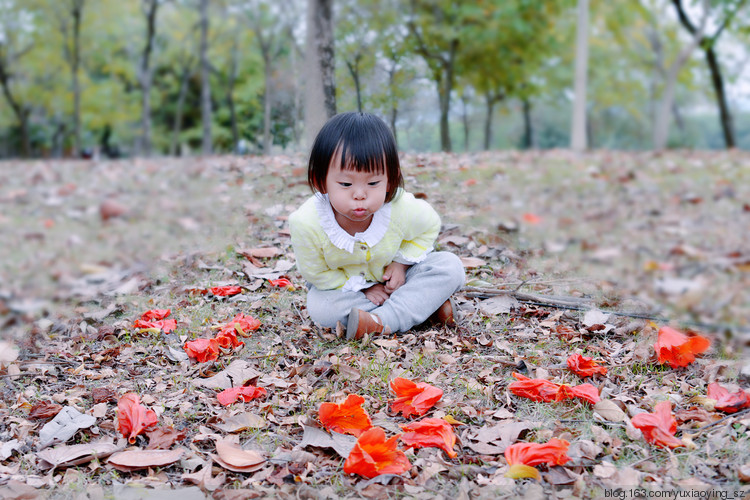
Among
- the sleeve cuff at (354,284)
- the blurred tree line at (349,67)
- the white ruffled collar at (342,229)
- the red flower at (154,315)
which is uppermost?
the blurred tree line at (349,67)

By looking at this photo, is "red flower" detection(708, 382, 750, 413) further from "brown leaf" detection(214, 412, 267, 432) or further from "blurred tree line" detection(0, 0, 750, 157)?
"blurred tree line" detection(0, 0, 750, 157)

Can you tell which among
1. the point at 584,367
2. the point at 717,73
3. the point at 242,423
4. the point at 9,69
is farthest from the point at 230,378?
the point at 9,69

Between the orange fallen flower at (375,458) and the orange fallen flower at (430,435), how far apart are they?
0.09 meters

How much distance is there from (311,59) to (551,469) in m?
4.07

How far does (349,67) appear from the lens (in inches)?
201

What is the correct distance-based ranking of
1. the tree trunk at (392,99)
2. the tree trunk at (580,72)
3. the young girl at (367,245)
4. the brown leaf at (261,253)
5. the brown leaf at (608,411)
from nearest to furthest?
1. the brown leaf at (608,411)
2. the young girl at (367,245)
3. the brown leaf at (261,253)
4. the tree trunk at (392,99)
5. the tree trunk at (580,72)

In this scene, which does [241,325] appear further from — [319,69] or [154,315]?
[319,69]

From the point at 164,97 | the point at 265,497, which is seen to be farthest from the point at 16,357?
the point at 164,97

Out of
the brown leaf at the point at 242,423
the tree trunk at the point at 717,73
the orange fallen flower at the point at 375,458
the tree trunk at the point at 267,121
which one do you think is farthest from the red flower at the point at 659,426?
the tree trunk at the point at 717,73

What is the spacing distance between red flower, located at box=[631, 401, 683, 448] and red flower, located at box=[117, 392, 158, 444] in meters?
1.44

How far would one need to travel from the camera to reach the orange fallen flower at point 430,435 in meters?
1.61

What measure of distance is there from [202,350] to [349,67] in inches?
138

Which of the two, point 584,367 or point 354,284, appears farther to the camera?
point 354,284

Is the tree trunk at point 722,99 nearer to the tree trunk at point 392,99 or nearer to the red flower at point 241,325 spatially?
the tree trunk at point 392,99
